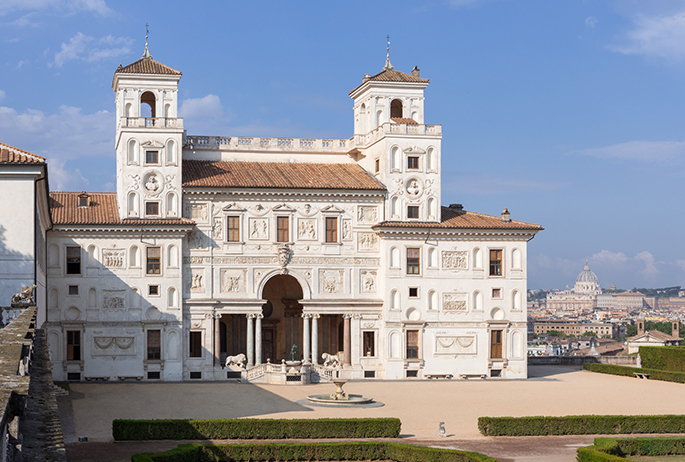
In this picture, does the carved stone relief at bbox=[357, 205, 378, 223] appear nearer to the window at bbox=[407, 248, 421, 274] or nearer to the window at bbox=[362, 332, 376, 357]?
the window at bbox=[407, 248, 421, 274]

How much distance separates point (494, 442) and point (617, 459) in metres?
5.84

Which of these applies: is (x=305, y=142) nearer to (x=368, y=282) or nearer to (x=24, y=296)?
(x=368, y=282)

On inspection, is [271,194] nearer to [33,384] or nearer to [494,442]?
[494,442]

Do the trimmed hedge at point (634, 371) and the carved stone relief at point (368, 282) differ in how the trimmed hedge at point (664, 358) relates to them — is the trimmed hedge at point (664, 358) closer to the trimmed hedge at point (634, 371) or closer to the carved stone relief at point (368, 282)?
the trimmed hedge at point (634, 371)

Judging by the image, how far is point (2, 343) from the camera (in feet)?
51.6

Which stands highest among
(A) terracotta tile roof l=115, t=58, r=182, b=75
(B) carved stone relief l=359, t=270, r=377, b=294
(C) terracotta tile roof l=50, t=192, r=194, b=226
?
(A) terracotta tile roof l=115, t=58, r=182, b=75

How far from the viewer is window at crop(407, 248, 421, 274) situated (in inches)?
2216

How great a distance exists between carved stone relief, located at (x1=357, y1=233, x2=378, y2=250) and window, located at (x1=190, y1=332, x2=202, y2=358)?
11475 mm

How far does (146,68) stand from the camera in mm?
55406

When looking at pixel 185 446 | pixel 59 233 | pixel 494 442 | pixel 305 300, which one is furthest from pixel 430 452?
pixel 59 233

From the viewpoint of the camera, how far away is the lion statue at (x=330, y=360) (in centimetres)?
5453

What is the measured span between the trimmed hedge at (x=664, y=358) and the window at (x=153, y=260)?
111 feet

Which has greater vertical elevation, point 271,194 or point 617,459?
point 271,194

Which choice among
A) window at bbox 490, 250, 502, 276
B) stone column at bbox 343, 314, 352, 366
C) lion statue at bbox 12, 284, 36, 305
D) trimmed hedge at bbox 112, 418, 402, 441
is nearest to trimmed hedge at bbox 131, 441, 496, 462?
trimmed hedge at bbox 112, 418, 402, 441
